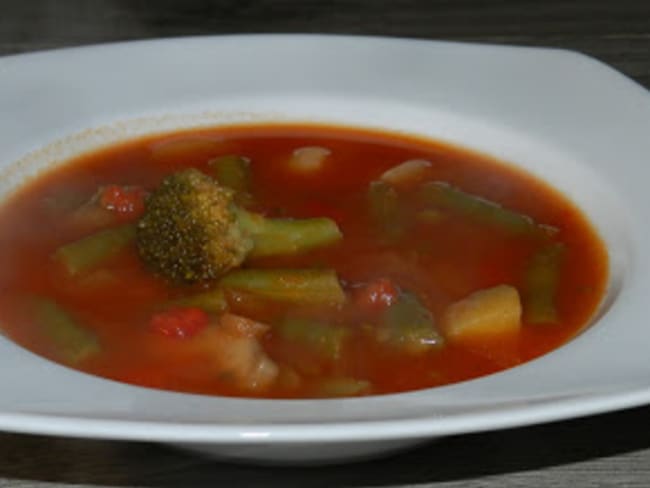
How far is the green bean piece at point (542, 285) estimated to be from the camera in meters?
2.77

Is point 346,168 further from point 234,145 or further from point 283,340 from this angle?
point 283,340

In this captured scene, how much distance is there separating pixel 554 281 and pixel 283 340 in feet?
2.15

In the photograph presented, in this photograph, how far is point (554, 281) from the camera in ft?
9.50

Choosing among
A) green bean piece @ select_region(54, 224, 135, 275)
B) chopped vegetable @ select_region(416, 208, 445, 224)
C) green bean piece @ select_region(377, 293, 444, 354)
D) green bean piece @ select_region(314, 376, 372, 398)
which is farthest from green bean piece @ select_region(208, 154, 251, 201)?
green bean piece @ select_region(314, 376, 372, 398)

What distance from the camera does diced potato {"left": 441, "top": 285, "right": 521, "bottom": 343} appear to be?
8.73 ft

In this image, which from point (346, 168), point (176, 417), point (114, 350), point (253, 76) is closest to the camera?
point (176, 417)

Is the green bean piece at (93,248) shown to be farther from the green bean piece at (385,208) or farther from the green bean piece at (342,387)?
the green bean piece at (342,387)

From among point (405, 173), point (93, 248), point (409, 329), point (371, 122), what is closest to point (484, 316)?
point (409, 329)

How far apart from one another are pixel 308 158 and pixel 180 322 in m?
0.94

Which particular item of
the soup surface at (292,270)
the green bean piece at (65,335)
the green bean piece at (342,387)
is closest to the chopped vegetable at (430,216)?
the soup surface at (292,270)

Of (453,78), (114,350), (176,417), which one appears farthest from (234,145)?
(176,417)

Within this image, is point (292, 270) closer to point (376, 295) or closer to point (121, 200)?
point (376, 295)

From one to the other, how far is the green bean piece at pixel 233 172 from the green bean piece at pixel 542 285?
76cm

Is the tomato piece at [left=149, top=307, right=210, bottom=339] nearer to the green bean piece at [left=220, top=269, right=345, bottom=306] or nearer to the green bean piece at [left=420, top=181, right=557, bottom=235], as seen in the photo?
the green bean piece at [left=220, top=269, right=345, bottom=306]
